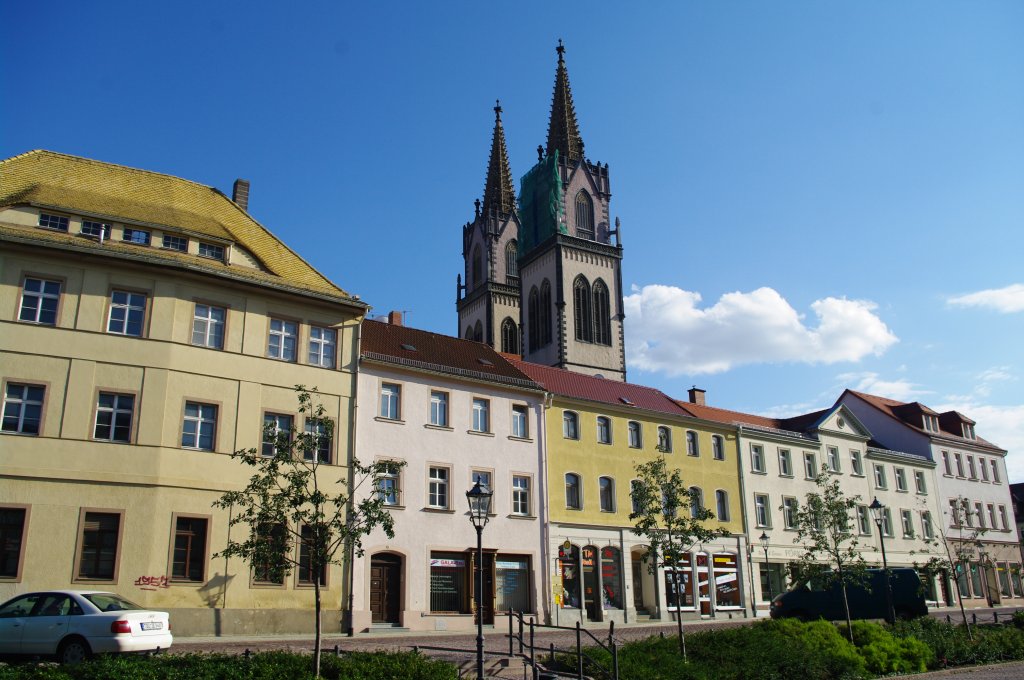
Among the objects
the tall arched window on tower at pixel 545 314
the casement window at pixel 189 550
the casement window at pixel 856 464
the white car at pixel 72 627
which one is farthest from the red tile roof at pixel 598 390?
the tall arched window on tower at pixel 545 314

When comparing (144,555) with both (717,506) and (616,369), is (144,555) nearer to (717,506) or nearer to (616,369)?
(717,506)

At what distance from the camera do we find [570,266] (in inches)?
3184

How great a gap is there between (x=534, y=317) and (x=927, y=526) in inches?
1477

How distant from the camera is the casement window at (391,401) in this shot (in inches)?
1309

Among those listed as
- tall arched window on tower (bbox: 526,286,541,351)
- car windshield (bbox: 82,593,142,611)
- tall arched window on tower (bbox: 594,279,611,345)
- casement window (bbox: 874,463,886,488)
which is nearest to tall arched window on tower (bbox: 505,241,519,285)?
tall arched window on tower (bbox: 526,286,541,351)

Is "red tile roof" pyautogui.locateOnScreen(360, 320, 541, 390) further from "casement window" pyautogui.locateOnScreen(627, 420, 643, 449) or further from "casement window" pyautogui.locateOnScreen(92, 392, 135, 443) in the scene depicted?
"casement window" pyautogui.locateOnScreen(92, 392, 135, 443)

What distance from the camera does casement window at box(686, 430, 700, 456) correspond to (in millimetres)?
44500

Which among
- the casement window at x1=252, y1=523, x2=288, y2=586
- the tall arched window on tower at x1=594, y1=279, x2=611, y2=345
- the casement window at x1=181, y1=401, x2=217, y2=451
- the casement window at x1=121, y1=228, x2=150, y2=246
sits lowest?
the casement window at x1=252, y1=523, x2=288, y2=586

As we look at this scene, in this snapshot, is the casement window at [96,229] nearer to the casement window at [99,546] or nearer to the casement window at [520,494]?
the casement window at [99,546]

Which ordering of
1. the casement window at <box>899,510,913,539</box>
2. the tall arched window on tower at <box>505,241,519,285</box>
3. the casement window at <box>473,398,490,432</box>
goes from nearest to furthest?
the casement window at <box>473,398,490,432</box> < the casement window at <box>899,510,913,539</box> < the tall arched window on tower at <box>505,241,519,285</box>

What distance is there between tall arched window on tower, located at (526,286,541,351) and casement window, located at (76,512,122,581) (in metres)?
57.8

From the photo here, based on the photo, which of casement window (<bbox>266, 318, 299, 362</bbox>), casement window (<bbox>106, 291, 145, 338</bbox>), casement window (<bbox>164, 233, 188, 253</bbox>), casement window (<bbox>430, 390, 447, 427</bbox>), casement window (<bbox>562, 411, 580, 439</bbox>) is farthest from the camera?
casement window (<bbox>562, 411, 580, 439</bbox>)

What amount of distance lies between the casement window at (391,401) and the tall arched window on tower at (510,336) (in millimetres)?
61981

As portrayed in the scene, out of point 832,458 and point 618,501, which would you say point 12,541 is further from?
point 832,458
